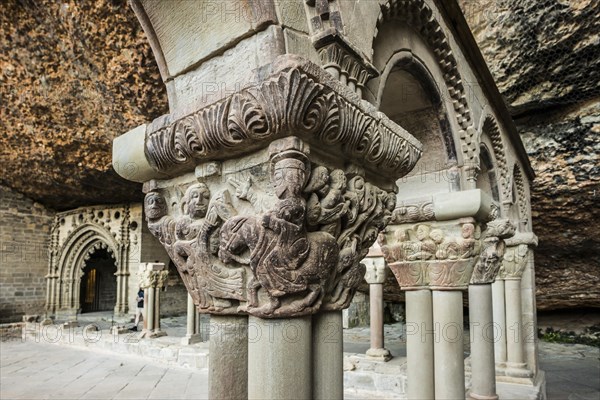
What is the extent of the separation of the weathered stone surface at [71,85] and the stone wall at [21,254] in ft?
7.35

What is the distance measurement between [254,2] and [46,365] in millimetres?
7195

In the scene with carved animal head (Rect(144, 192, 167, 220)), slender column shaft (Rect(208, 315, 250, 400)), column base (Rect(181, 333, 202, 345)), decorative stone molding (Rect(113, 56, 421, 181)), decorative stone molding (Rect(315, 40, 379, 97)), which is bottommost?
column base (Rect(181, 333, 202, 345))

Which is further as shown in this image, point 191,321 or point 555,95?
point 191,321

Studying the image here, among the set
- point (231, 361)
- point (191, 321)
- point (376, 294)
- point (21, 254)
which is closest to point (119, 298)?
point (21, 254)

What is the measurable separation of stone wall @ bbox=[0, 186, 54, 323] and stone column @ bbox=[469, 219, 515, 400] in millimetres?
11792

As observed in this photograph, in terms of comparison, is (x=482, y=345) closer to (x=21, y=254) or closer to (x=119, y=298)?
(x=119, y=298)

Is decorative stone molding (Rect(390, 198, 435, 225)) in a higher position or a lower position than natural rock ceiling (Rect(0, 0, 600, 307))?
lower

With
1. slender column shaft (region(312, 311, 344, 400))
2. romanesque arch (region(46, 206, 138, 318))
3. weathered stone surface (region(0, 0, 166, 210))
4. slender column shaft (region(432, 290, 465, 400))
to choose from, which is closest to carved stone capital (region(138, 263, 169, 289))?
weathered stone surface (region(0, 0, 166, 210))

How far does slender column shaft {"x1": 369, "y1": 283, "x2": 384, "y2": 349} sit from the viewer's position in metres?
5.21

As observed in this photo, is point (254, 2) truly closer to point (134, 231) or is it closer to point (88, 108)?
point (88, 108)

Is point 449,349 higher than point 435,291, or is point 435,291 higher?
point 435,291

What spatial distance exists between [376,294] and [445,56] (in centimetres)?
363

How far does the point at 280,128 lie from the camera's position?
1.08 metres

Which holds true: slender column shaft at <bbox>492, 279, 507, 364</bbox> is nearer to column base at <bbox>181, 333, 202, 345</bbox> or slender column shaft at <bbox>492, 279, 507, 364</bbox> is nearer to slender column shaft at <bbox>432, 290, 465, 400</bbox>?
slender column shaft at <bbox>432, 290, 465, 400</bbox>
